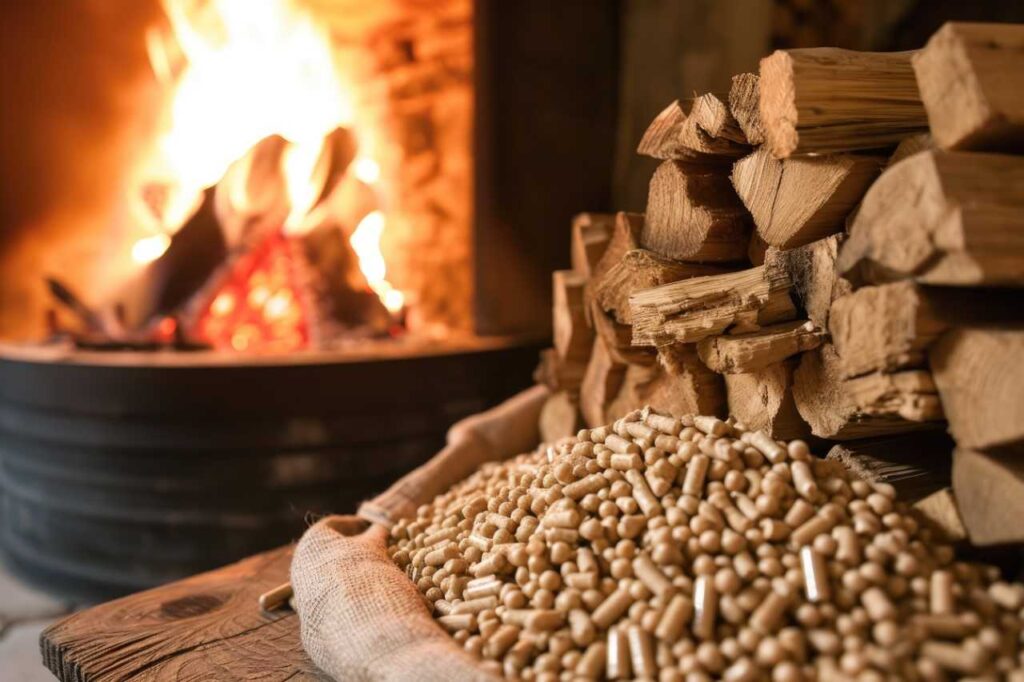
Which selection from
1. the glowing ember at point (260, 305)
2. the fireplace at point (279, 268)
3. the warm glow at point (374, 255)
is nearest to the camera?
the fireplace at point (279, 268)

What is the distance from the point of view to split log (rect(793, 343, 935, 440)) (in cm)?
107

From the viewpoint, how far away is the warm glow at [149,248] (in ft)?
9.62

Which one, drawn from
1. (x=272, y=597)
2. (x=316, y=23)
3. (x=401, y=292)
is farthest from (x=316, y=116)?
(x=272, y=597)

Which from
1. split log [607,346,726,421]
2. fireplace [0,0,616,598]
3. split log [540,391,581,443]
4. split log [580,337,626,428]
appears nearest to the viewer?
split log [607,346,726,421]

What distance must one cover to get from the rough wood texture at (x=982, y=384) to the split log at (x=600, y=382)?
0.69 metres

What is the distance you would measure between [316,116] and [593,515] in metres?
2.57

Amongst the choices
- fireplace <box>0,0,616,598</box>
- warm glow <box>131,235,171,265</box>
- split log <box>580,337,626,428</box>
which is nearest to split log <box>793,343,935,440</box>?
split log <box>580,337,626,428</box>

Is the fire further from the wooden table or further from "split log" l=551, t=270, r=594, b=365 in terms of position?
the wooden table

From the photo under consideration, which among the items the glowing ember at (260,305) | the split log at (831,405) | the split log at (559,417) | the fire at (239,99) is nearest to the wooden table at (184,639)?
the split log at (559,417)

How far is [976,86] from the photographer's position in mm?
859

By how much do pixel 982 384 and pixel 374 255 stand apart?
2.54m

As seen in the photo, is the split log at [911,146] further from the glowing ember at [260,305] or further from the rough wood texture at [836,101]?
the glowing ember at [260,305]

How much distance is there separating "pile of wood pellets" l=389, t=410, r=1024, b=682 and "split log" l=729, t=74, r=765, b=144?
1.29 feet

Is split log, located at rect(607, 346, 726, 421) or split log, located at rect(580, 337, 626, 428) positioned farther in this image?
split log, located at rect(580, 337, 626, 428)
